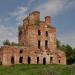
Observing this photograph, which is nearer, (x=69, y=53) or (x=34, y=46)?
(x=34, y=46)

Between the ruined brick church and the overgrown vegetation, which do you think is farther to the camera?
the overgrown vegetation

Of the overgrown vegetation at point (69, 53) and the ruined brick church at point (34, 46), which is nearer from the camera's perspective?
the ruined brick church at point (34, 46)

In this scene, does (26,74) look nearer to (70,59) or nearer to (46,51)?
(46,51)

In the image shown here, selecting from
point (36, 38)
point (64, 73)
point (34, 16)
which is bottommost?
point (64, 73)

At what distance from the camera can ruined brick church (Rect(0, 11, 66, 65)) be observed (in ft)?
169

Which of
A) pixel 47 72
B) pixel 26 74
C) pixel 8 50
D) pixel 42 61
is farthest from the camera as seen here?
pixel 42 61

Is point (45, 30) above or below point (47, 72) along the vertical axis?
above

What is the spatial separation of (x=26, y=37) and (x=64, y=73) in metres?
21.0

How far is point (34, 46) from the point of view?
177 feet

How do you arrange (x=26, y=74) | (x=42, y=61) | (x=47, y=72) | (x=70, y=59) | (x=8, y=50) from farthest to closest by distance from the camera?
1. (x=70, y=59)
2. (x=42, y=61)
3. (x=8, y=50)
4. (x=26, y=74)
5. (x=47, y=72)

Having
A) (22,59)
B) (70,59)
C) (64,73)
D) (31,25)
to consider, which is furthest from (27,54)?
(70,59)

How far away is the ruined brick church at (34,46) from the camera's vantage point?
51406 millimetres

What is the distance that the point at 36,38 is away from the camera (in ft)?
179

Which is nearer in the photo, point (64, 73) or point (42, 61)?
point (64, 73)
